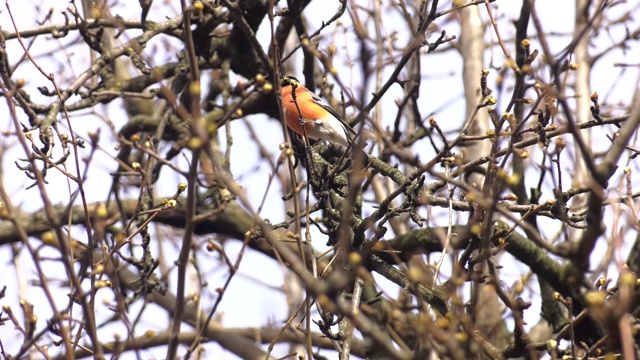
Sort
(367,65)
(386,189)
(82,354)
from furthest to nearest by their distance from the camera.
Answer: (386,189) → (82,354) → (367,65)

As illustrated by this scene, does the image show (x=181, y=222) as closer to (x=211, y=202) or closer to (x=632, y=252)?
(x=211, y=202)

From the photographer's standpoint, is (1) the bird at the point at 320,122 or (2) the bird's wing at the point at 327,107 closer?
(2) the bird's wing at the point at 327,107

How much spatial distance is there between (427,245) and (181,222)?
1.51 meters

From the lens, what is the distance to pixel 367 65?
1447 millimetres

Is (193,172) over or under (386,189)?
under

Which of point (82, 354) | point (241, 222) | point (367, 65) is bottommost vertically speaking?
point (367, 65)

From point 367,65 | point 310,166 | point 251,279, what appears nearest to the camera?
point 367,65

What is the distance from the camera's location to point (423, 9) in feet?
11.9

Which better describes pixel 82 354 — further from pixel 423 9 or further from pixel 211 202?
pixel 423 9

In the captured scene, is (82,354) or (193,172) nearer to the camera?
(193,172)

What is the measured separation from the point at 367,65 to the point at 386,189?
5.11 m

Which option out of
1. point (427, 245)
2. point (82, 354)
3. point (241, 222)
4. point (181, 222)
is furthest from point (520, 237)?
point (82, 354)

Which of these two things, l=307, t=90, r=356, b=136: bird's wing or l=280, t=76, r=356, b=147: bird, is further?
l=280, t=76, r=356, b=147: bird

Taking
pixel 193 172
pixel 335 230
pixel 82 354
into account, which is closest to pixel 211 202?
pixel 82 354
